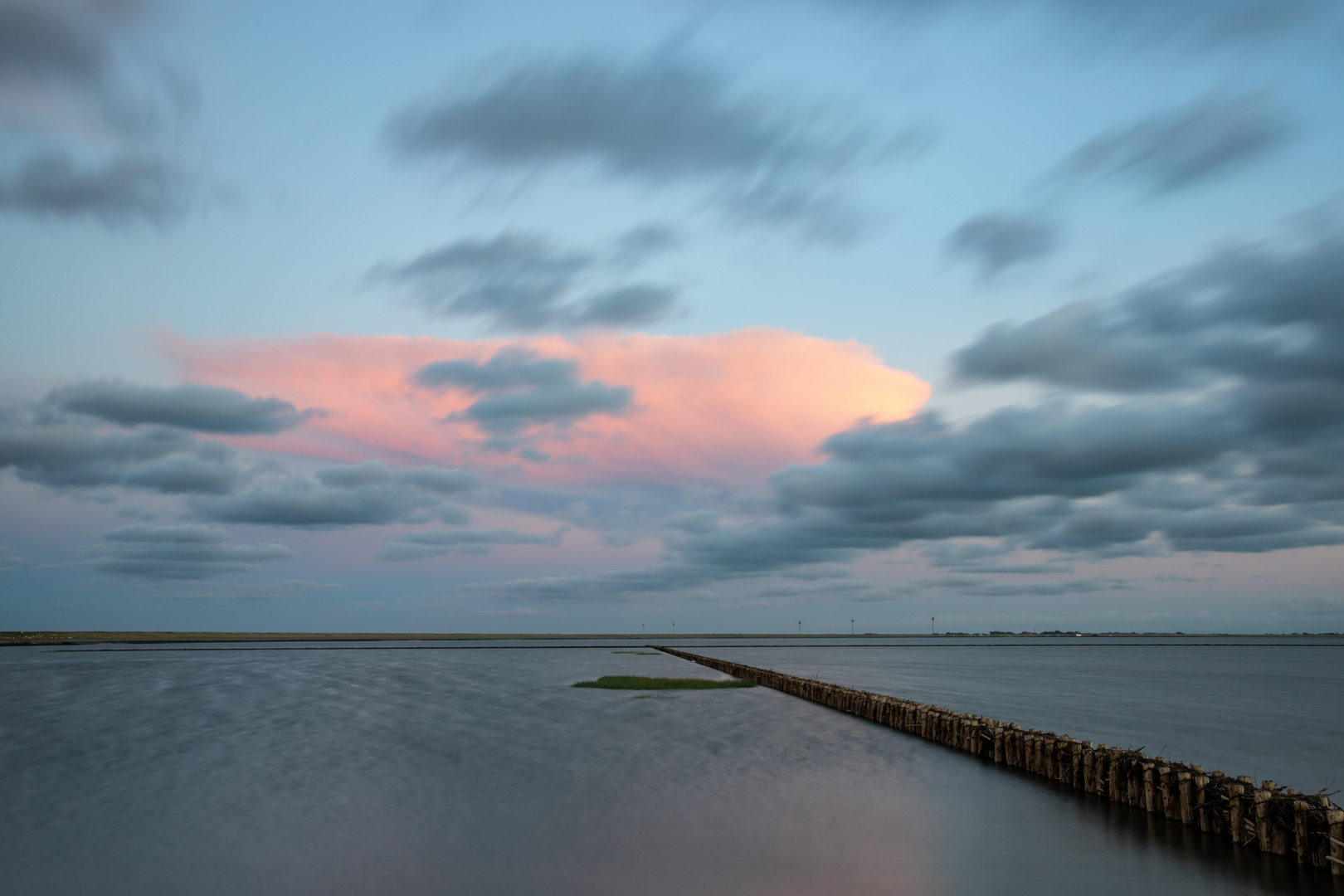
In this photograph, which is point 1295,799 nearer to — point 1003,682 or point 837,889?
point 837,889

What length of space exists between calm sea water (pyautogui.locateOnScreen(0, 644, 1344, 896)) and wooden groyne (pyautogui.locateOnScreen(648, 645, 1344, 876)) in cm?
66

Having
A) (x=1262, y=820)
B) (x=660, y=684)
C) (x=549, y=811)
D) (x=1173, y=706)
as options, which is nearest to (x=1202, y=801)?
(x=1262, y=820)

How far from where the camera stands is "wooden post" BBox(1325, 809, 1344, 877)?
1669 cm

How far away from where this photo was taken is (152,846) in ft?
66.9

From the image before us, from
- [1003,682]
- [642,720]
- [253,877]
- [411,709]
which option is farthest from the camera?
[1003,682]

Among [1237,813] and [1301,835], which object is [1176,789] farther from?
[1301,835]

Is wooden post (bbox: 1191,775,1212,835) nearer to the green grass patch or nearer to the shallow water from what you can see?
the shallow water

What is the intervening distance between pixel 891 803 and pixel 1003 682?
2663 inches

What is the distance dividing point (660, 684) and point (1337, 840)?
5489cm

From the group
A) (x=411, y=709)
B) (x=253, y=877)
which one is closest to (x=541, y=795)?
(x=253, y=877)

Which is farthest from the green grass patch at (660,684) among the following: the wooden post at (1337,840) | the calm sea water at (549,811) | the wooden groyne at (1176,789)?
the wooden post at (1337,840)

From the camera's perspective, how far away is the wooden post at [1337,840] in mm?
16688

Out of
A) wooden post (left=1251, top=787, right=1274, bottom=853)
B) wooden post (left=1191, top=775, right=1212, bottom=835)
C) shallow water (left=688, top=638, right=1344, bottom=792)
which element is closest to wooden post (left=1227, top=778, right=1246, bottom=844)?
wooden post (left=1251, top=787, right=1274, bottom=853)

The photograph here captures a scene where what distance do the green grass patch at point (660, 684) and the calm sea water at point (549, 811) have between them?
51.0ft
